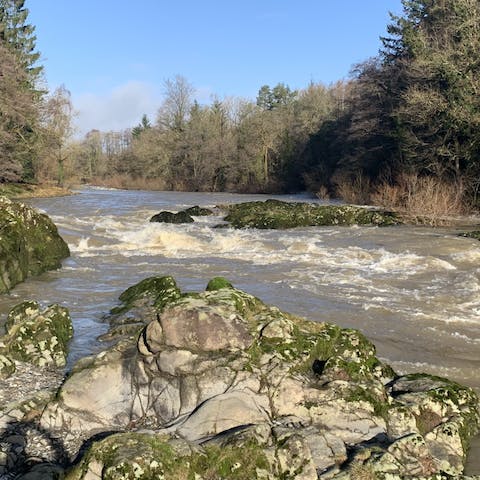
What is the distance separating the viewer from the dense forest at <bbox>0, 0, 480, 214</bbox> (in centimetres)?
2662

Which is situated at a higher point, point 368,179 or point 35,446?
point 368,179

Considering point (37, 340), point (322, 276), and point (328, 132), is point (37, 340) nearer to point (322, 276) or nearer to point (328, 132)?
point (322, 276)

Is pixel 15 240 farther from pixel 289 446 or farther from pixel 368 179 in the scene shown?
pixel 368 179

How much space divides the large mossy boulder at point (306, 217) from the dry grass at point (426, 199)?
1.06m

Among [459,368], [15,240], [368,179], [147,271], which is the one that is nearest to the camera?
[459,368]

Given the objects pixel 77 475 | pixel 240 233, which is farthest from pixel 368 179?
pixel 77 475

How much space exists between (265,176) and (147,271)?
46.2 meters

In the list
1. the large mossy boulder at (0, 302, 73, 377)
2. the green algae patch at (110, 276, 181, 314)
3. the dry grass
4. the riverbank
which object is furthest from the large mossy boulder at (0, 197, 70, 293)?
the riverbank

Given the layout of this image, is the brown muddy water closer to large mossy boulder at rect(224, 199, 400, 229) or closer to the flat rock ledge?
the flat rock ledge

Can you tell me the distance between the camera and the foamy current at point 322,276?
8242 millimetres

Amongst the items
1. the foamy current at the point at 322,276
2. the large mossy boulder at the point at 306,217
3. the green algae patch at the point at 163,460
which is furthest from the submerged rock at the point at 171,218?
the green algae patch at the point at 163,460

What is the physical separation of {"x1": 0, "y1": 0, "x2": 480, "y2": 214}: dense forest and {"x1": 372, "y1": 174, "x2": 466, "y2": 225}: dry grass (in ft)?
0.27

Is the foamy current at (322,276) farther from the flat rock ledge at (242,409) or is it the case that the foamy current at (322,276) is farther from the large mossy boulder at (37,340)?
the flat rock ledge at (242,409)

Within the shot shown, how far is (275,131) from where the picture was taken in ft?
199
